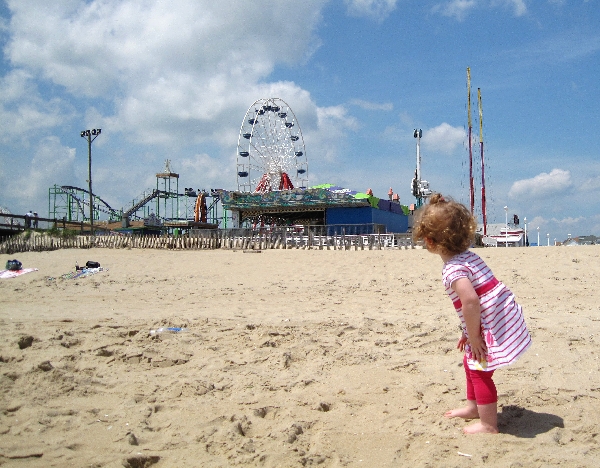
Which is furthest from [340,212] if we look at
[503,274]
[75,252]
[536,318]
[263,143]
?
[536,318]

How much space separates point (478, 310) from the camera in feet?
8.85

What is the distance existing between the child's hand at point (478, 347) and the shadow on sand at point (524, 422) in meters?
0.45

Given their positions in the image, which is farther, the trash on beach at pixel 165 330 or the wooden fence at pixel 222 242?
the wooden fence at pixel 222 242

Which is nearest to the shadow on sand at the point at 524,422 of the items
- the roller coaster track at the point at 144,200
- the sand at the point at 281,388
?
the sand at the point at 281,388

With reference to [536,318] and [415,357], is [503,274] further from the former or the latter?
[415,357]

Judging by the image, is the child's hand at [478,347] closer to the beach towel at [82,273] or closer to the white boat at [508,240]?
the beach towel at [82,273]

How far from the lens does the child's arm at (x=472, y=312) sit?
269cm

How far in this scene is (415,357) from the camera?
4223 mm

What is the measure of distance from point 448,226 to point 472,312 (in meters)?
0.50

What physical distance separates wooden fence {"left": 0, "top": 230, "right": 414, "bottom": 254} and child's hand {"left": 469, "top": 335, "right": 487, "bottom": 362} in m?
15.7

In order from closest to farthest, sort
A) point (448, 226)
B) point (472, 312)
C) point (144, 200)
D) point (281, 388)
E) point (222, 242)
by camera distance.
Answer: point (472, 312)
point (448, 226)
point (281, 388)
point (222, 242)
point (144, 200)

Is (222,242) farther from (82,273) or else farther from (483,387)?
(483,387)

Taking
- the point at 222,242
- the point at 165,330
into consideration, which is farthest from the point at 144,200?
the point at 165,330

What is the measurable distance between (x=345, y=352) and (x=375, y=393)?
98 centimetres
